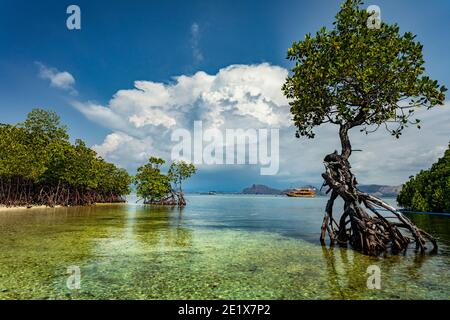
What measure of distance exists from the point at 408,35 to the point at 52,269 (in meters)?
19.4

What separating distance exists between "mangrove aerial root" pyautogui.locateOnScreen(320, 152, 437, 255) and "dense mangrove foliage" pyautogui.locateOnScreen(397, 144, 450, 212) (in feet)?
127

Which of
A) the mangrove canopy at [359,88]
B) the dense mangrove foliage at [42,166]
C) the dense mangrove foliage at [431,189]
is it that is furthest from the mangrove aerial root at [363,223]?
the dense mangrove foliage at [42,166]

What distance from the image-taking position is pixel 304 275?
1009 cm

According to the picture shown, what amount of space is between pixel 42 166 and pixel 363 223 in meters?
51.0

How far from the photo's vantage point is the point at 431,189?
164ft

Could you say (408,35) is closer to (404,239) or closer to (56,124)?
(404,239)

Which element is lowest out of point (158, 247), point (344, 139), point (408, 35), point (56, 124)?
point (158, 247)

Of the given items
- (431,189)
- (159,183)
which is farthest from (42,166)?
(431,189)

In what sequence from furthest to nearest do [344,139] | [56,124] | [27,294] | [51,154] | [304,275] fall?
[56,124] → [51,154] → [344,139] → [304,275] → [27,294]

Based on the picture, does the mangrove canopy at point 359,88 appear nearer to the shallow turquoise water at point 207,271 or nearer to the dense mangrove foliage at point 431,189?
the shallow turquoise water at point 207,271

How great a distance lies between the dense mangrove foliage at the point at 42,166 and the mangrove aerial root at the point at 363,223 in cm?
4616

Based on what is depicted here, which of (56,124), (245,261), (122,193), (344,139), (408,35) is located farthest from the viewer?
(122,193)

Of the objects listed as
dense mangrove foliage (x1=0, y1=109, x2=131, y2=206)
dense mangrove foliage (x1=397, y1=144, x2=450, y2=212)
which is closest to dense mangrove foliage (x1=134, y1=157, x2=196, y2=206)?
dense mangrove foliage (x1=0, y1=109, x2=131, y2=206)

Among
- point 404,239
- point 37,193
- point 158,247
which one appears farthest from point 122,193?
point 404,239
